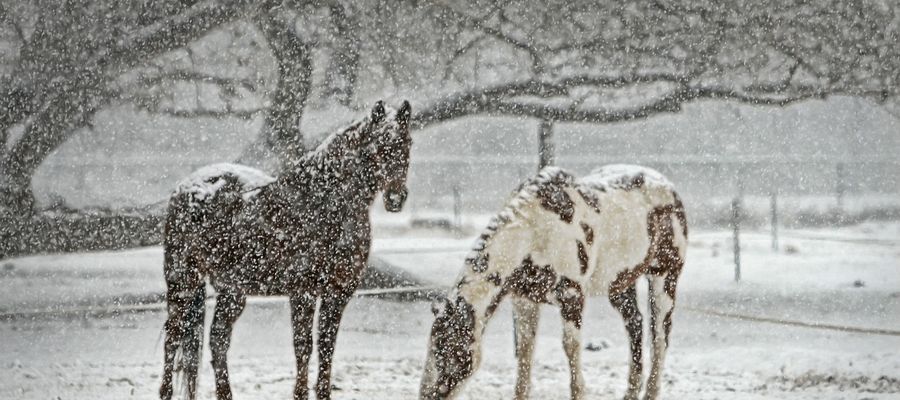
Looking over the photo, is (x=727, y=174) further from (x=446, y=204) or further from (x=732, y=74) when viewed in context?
(x=732, y=74)

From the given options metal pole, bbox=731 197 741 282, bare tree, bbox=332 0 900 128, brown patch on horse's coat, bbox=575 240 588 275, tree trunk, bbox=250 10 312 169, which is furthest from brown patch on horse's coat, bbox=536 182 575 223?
metal pole, bbox=731 197 741 282

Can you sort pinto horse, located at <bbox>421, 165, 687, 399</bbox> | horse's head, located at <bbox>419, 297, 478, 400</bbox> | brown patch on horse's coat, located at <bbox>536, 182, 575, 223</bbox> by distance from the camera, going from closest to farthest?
horse's head, located at <bbox>419, 297, 478, 400</bbox>, pinto horse, located at <bbox>421, 165, 687, 399</bbox>, brown patch on horse's coat, located at <bbox>536, 182, 575, 223</bbox>

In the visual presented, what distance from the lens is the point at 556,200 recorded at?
4.73 metres

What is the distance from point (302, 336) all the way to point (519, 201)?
46.0 inches

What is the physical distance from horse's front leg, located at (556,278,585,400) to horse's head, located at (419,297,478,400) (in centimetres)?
60

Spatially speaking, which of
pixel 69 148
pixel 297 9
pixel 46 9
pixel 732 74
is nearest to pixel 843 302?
pixel 732 74

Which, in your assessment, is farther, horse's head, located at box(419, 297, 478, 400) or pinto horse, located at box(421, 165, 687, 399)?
pinto horse, located at box(421, 165, 687, 399)

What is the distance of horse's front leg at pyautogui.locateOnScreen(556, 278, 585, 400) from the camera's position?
15.3 feet

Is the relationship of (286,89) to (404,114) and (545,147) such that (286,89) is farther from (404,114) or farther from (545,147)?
(404,114)

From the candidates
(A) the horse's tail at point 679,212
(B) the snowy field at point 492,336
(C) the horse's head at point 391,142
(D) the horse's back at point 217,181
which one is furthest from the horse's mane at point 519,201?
(B) the snowy field at point 492,336

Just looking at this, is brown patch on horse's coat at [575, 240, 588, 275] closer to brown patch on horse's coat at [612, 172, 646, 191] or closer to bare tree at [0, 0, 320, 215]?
brown patch on horse's coat at [612, 172, 646, 191]

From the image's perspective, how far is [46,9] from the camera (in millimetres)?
7703

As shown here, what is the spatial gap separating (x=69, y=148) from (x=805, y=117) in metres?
11.8

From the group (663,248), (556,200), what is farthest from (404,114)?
(663,248)
